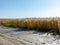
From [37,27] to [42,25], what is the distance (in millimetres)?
517

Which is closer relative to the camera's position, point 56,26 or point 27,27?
point 56,26

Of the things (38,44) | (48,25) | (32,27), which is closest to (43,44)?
(38,44)

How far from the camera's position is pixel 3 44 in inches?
254

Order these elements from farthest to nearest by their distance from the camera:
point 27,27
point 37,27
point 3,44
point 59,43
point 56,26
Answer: point 27,27, point 37,27, point 56,26, point 59,43, point 3,44

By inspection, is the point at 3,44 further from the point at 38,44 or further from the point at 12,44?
the point at 38,44

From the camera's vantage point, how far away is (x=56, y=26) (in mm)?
11414

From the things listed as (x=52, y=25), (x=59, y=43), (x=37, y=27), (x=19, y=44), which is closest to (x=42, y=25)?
(x=37, y=27)

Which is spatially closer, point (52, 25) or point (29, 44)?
point (29, 44)

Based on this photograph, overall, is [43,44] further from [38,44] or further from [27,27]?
[27,27]

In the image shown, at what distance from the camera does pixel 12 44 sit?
6488 millimetres

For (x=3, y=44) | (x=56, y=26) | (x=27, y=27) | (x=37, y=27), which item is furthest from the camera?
(x=27, y=27)

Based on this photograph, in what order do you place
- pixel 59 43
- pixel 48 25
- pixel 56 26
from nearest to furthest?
pixel 59 43 → pixel 56 26 → pixel 48 25

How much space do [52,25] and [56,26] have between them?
707 millimetres

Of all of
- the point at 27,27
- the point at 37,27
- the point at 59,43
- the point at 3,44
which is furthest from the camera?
the point at 27,27
